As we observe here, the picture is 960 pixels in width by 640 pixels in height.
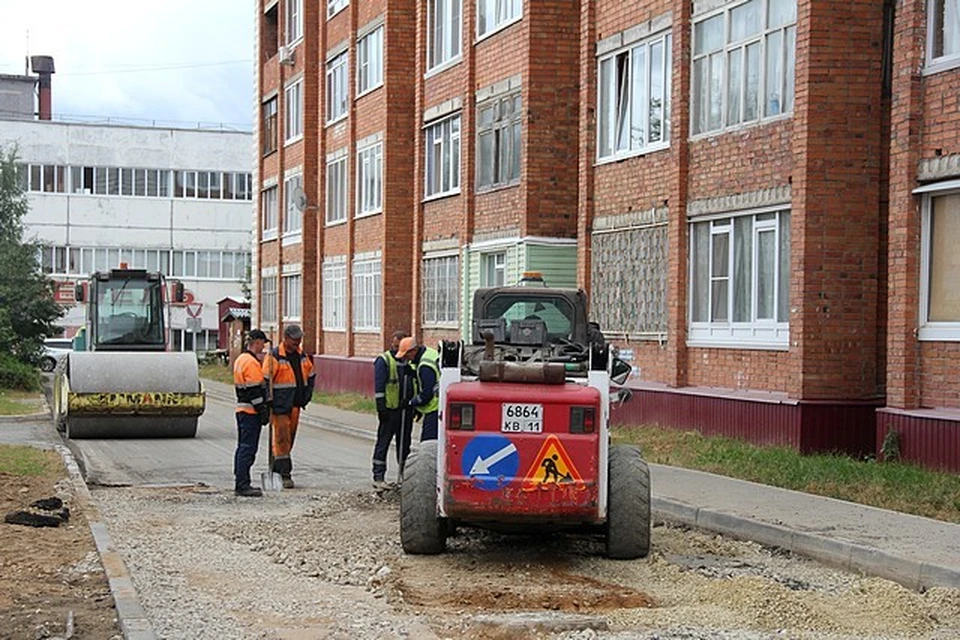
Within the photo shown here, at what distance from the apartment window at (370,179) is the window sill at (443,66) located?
3.81 m

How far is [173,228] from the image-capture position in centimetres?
6750

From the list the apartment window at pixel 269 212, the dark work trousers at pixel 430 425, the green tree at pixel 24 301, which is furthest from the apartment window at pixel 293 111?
the dark work trousers at pixel 430 425

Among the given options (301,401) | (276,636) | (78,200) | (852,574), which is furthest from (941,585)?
(78,200)

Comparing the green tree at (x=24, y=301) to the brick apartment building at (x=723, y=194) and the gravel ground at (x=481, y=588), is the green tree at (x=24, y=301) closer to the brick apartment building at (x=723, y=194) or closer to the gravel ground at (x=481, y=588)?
the brick apartment building at (x=723, y=194)

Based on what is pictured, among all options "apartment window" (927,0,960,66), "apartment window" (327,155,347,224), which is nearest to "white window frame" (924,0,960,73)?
"apartment window" (927,0,960,66)

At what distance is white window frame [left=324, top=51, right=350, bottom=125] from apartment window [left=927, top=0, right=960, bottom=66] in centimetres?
2237

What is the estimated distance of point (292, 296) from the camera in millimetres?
42625

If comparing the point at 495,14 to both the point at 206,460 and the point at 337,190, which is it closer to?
the point at 206,460

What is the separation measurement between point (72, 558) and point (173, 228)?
58.4m

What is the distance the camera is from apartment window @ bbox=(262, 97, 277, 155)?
147 feet

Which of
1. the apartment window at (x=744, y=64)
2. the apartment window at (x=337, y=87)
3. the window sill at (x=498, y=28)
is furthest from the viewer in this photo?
the apartment window at (x=337, y=87)

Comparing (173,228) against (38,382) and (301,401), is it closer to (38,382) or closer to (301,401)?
(38,382)

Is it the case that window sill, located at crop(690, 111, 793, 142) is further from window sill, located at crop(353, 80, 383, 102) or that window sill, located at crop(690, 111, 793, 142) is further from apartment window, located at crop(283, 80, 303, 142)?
apartment window, located at crop(283, 80, 303, 142)

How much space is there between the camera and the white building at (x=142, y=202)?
65.4 metres
